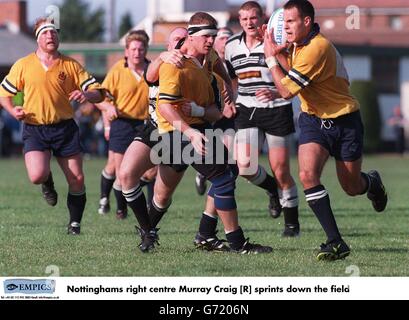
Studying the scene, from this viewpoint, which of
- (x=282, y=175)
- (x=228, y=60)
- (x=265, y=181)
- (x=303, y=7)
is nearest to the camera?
(x=303, y=7)

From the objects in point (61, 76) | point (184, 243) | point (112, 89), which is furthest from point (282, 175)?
point (112, 89)

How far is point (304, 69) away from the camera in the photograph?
8.72 m

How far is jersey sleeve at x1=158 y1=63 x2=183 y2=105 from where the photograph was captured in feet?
28.9

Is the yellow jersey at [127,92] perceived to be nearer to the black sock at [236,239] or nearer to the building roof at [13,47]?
the black sock at [236,239]

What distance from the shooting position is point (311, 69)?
873cm

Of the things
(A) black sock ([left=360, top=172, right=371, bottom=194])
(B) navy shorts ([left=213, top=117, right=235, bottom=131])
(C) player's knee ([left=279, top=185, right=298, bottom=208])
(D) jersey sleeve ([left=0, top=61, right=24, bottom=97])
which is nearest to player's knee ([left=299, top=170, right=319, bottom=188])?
(A) black sock ([left=360, top=172, right=371, bottom=194])

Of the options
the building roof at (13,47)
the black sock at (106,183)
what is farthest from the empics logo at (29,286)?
the building roof at (13,47)

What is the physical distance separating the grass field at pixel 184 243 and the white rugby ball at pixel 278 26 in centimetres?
187

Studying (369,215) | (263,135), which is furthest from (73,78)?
(369,215)

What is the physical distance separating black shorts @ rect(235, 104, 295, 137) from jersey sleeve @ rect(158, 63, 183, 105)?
8.74 feet

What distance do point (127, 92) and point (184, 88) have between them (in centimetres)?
386

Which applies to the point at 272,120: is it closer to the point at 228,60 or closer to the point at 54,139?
the point at 228,60

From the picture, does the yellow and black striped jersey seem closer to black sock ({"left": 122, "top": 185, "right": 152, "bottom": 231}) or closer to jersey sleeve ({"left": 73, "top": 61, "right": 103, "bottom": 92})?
jersey sleeve ({"left": 73, "top": 61, "right": 103, "bottom": 92})
